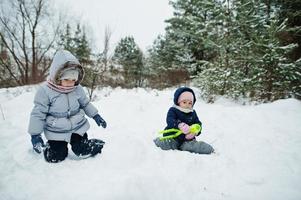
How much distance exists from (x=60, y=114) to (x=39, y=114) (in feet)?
0.80

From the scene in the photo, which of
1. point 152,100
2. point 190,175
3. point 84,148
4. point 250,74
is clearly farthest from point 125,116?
point 250,74

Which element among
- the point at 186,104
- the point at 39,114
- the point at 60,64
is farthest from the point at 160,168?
the point at 60,64

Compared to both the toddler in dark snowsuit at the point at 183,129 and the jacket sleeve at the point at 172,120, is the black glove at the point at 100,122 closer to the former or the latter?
the toddler in dark snowsuit at the point at 183,129

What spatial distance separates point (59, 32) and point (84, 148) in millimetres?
14457

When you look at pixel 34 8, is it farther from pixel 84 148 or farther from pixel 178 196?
pixel 178 196

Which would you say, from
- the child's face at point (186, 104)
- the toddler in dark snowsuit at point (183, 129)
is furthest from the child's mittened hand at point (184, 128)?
the child's face at point (186, 104)

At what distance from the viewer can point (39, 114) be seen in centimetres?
265

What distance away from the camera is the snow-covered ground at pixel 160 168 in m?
2.08

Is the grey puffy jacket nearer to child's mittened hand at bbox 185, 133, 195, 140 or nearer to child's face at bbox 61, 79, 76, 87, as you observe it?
child's face at bbox 61, 79, 76, 87

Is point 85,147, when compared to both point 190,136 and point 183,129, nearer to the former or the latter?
point 183,129

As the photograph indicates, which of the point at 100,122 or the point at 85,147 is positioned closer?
the point at 85,147

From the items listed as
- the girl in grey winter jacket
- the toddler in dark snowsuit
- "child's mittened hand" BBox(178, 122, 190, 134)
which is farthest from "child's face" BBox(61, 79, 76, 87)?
"child's mittened hand" BBox(178, 122, 190, 134)

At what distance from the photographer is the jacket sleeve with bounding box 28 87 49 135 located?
258 centimetres

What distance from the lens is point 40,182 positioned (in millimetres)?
2211
